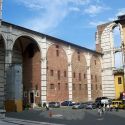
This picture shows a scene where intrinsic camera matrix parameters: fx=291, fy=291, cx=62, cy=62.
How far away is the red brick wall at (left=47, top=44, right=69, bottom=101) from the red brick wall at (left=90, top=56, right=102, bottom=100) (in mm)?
9891

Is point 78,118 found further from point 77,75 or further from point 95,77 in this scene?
point 95,77

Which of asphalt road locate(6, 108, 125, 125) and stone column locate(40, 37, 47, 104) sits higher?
stone column locate(40, 37, 47, 104)

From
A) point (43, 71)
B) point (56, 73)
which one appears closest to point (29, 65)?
point (43, 71)

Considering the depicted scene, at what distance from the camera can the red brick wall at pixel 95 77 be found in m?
63.2

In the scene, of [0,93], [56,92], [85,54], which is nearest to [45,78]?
[56,92]

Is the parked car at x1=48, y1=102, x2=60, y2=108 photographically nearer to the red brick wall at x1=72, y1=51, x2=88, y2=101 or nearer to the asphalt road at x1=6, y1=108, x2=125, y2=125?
the red brick wall at x1=72, y1=51, x2=88, y2=101

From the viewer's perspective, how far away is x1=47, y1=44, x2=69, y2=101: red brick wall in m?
50.4

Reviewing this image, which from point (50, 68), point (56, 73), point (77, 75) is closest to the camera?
point (50, 68)

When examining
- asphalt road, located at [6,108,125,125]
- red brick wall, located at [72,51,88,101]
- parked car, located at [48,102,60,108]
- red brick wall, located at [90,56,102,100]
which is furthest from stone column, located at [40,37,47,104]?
red brick wall, located at [90,56,102,100]

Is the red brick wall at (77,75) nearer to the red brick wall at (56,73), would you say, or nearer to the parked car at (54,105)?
the red brick wall at (56,73)

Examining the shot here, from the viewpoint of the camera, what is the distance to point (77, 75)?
5831 centimetres

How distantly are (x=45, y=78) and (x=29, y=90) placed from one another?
4310 mm

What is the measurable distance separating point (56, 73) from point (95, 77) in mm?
14601

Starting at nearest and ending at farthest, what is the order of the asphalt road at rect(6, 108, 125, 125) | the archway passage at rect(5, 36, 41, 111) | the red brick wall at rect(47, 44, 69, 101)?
the asphalt road at rect(6, 108, 125, 125) → the archway passage at rect(5, 36, 41, 111) → the red brick wall at rect(47, 44, 69, 101)
